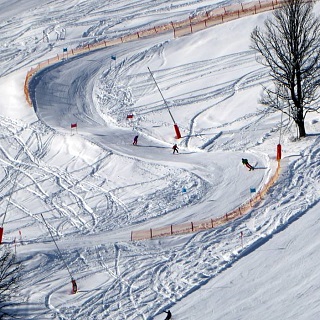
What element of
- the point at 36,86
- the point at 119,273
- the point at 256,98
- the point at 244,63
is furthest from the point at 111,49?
the point at 119,273

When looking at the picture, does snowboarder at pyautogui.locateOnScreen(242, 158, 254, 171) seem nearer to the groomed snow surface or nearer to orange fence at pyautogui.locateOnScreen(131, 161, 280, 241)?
the groomed snow surface

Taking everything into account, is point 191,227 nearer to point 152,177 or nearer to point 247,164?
point 247,164

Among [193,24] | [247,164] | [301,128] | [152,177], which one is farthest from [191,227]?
[193,24]

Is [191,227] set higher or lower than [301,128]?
lower

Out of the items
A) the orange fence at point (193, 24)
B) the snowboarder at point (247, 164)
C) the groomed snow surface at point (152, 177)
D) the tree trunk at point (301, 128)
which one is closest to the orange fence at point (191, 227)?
the groomed snow surface at point (152, 177)

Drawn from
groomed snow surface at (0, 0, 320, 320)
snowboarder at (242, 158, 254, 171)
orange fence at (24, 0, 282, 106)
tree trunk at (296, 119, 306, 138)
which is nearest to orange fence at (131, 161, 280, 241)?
groomed snow surface at (0, 0, 320, 320)
